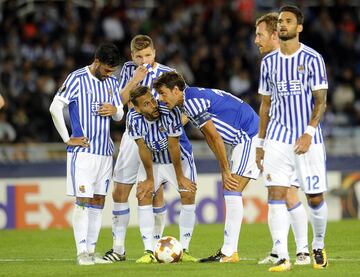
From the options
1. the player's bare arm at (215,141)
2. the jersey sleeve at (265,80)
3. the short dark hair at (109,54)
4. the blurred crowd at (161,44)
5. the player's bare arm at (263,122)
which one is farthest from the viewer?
the blurred crowd at (161,44)

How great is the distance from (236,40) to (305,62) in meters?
12.7

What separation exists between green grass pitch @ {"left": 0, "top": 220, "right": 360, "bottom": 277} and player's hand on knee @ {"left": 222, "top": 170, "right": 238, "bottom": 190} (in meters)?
0.78

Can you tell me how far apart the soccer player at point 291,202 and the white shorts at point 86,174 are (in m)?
1.75

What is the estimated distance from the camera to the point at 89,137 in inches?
437

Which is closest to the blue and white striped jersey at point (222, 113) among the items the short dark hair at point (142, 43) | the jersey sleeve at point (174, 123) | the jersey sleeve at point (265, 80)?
the jersey sleeve at point (174, 123)

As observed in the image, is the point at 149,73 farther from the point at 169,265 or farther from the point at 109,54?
the point at 169,265

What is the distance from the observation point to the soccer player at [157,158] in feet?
36.4

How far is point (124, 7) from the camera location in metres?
22.6

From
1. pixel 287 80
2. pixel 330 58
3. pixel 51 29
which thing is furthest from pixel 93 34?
pixel 287 80

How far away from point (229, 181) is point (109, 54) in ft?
5.87

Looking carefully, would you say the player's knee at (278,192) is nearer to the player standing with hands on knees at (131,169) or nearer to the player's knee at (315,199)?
the player's knee at (315,199)

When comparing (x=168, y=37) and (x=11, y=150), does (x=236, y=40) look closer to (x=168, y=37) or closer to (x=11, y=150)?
(x=168, y=37)

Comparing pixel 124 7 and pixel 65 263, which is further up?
pixel 124 7

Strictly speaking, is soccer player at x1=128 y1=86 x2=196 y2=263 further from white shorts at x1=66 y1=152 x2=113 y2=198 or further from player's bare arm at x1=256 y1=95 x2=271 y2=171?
player's bare arm at x1=256 y1=95 x2=271 y2=171
